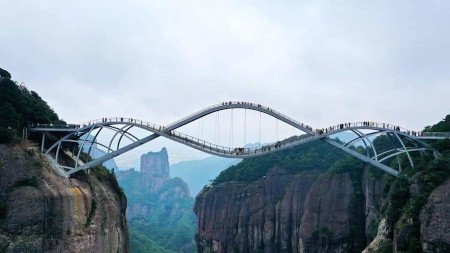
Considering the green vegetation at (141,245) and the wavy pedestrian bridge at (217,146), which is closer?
the wavy pedestrian bridge at (217,146)

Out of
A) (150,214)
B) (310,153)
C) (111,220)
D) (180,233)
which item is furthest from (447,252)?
(150,214)

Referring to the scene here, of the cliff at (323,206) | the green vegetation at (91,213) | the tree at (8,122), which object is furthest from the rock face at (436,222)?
the tree at (8,122)

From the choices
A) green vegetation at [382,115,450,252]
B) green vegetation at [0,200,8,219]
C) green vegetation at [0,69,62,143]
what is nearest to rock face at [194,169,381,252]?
green vegetation at [382,115,450,252]

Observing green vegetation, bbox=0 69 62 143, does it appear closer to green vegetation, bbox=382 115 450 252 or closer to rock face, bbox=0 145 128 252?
rock face, bbox=0 145 128 252

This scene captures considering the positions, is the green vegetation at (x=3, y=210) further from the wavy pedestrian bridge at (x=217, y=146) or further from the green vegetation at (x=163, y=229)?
the green vegetation at (x=163, y=229)

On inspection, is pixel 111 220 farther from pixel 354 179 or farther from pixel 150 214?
pixel 150 214
